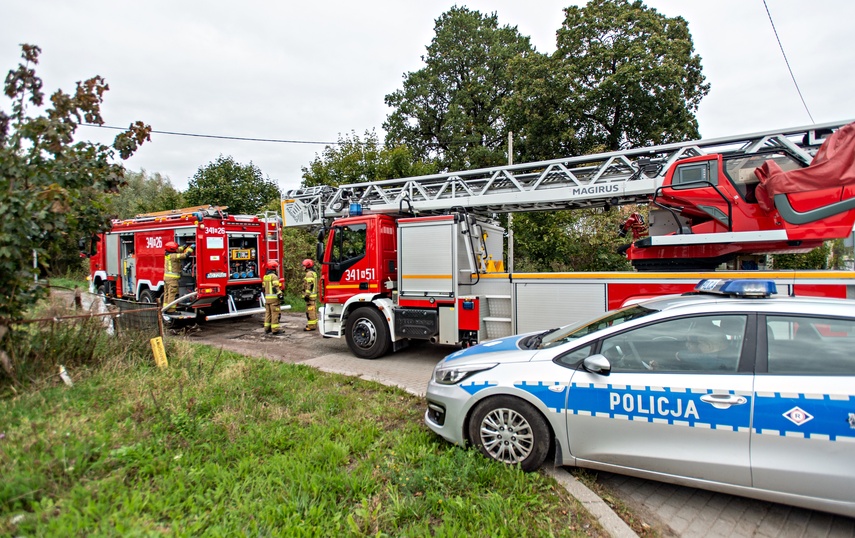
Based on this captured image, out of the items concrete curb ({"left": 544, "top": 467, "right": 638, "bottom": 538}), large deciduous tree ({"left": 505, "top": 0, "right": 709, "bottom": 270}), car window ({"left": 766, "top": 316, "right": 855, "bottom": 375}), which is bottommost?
concrete curb ({"left": 544, "top": 467, "right": 638, "bottom": 538})

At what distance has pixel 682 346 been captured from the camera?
299 centimetres

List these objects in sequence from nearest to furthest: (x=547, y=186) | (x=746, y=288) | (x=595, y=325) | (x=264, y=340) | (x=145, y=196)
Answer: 1. (x=746, y=288)
2. (x=595, y=325)
3. (x=547, y=186)
4. (x=264, y=340)
5. (x=145, y=196)

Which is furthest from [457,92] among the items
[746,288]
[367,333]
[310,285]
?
[746,288]

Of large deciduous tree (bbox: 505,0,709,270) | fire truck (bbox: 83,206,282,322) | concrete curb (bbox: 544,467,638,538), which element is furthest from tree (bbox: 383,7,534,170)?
concrete curb (bbox: 544,467,638,538)

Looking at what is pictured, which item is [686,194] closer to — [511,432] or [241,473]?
[511,432]

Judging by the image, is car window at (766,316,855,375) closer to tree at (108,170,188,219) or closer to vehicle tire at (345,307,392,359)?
vehicle tire at (345,307,392,359)

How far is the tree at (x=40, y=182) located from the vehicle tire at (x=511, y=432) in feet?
14.2

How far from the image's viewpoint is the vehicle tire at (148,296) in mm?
10858

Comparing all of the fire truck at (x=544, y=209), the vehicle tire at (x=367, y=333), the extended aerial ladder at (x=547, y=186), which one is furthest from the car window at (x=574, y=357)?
the vehicle tire at (x=367, y=333)

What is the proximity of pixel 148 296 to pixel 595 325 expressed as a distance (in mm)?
11267

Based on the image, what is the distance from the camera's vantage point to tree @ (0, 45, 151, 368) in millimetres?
3980

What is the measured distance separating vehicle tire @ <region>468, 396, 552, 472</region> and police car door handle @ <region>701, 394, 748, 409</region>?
1.06 metres

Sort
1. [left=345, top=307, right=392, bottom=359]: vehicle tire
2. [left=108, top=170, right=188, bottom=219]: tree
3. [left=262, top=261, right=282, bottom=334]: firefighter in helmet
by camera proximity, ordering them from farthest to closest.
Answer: [left=108, top=170, right=188, bottom=219]: tree < [left=262, top=261, right=282, bottom=334]: firefighter in helmet < [left=345, top=307, right=392, bottom=359]: vehicle tire

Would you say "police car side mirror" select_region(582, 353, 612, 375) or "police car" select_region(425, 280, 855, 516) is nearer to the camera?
"police car" select_region(425, 280, 855, 516)
